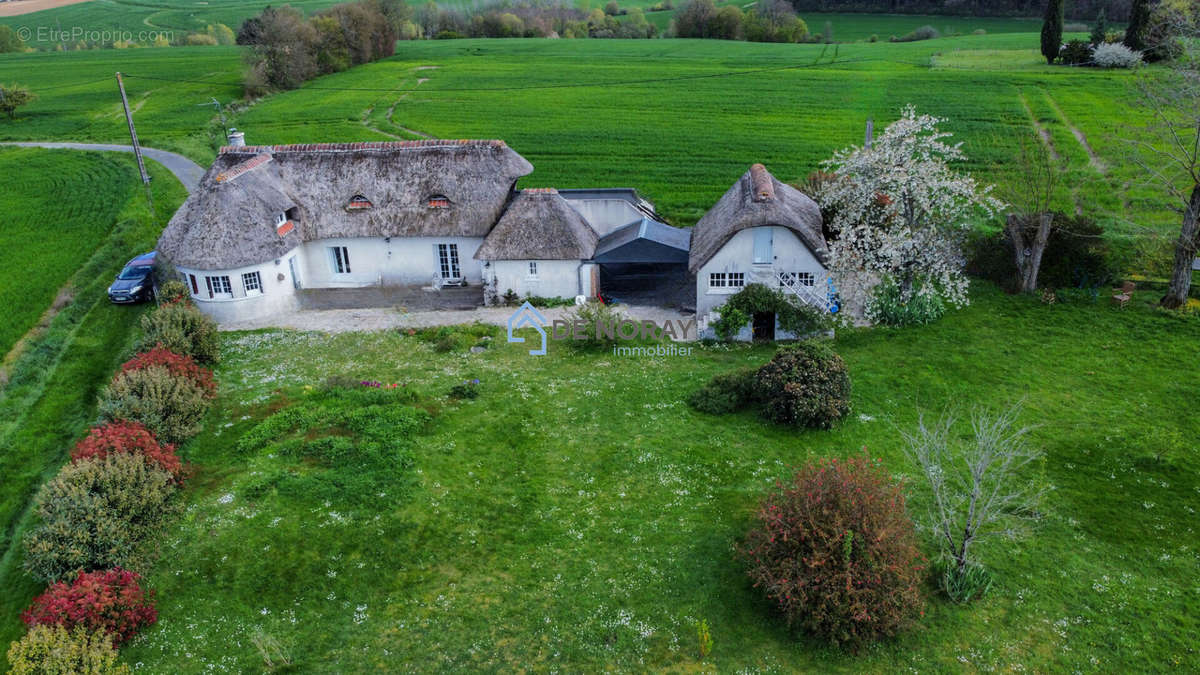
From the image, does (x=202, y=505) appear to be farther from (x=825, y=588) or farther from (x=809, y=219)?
(x=809, y=219)

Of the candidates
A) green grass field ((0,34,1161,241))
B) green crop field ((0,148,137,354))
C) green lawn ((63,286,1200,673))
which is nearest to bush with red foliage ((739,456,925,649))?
green lawn ((63,286,1200,673))

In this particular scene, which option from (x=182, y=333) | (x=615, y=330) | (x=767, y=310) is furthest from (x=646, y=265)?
(x=182, y=333)

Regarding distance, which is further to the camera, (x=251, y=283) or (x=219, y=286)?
(x=251, y=283)

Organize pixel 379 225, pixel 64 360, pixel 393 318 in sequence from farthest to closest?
pixel 379 225, pixel 393 318, pixel 64 360

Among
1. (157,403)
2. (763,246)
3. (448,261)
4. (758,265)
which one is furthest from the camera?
(448,261)

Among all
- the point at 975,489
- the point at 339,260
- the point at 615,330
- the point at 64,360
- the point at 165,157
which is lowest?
the point at 64,360

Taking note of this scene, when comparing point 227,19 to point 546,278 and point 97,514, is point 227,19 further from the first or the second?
point 97,514

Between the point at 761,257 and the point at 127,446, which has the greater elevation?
the point at 761,257
